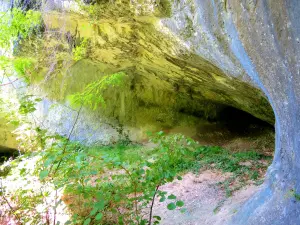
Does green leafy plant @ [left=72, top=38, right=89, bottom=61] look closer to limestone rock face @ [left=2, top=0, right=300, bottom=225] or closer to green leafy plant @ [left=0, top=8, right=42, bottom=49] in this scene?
limestone rock face @ [left=2, top=0, right=300, bottom=225]

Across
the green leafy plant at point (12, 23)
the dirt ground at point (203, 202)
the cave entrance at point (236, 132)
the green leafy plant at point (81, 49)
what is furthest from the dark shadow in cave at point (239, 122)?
the green leafy plant at point (12, 23)

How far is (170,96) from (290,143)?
24.3 ft

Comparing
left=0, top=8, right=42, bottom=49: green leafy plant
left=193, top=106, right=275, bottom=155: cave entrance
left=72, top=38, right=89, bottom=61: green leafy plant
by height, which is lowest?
left=193, top=106, right=275, bottom=155: cave entrance

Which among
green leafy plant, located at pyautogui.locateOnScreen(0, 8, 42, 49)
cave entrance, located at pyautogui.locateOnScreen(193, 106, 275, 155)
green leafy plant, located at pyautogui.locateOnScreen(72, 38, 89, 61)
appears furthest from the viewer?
cave entrance, located at pyautogui.locateOnScreen(193, 106, 275, 155)

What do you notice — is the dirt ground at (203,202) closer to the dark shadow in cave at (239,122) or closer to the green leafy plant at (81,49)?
the green leafy plant at (81,49)

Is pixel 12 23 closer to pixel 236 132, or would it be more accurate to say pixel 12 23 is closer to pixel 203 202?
pixel 203 202

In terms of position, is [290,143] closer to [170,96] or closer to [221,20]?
[221,20]

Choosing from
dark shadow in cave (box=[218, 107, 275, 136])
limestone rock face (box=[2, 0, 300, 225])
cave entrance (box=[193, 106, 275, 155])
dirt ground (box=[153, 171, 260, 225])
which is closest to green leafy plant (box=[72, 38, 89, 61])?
limestone rock face (box=[2, 0, 300, 225])

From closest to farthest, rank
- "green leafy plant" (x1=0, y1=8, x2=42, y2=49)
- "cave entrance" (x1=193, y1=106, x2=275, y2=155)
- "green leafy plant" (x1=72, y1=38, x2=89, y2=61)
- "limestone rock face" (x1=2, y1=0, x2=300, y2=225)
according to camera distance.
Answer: "limestone rock face" (x1=2, y1=0, x2=300, y2=225), "green leafy plant" (x1=0, y1=8, x2=42, y2=49), "green leafy plant" (x1=72, y1=38, x2=89, y2=61), "cave entrance" (x1=193, y1=106, x2=275, y2=155)

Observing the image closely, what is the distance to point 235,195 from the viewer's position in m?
4.10

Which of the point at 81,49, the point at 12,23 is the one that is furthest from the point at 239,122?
the point at 12,23

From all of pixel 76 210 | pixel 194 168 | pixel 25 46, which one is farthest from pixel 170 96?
pixel 76 210

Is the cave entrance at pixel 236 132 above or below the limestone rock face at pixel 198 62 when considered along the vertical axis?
below

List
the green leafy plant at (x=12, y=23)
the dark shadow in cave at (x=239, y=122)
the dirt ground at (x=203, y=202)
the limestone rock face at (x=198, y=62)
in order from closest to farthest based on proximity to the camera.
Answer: the limestone rock face at (x=198, y=62), the dirt ground at (x=203, y=202), the green leafy plant at (x=12, y=23), the dark shadow in cave at (x=239, y=122)
